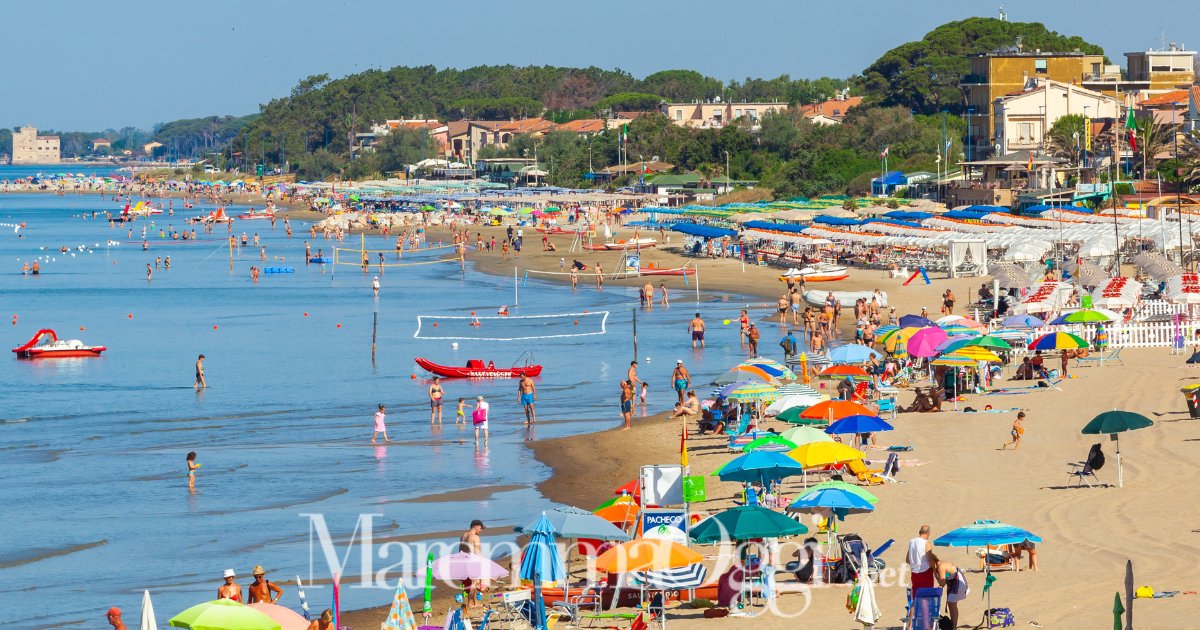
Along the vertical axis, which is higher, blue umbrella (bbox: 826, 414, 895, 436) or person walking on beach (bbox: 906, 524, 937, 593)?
blue umbrella (bbox: 826, 414, 895, 436)

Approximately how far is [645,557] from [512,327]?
31681 mm

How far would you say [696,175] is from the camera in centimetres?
11050

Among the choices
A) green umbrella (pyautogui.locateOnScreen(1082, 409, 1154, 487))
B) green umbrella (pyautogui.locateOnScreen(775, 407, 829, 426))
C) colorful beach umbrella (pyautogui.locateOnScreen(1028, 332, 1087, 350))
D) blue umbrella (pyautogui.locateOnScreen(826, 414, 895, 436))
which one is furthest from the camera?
colorful beach umbrella (pyautogui.locateOnScreen(1028, 332, 1087, 350))

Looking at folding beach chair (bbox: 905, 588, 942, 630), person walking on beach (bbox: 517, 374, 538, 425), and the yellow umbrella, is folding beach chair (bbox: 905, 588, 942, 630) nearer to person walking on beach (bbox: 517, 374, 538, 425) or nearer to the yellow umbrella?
the yellow umbrella

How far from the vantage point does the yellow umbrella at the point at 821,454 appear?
1802cm

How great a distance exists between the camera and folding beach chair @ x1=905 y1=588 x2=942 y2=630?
13344 millimetres

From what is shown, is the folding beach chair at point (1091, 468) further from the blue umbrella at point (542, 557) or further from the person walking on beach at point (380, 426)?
the person walking on beach at point (380, 426)

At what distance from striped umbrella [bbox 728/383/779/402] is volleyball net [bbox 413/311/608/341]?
18.8 m

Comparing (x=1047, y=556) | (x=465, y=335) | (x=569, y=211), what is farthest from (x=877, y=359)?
(x=569, y=211)

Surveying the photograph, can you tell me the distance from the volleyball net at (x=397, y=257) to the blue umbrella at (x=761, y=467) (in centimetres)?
5351

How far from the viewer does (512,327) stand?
1802 inches

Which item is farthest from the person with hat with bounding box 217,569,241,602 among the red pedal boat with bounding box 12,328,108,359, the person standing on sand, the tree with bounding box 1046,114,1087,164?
the tree with bounding box 1046,114,1087,164

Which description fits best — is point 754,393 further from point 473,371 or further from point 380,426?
point 473,371

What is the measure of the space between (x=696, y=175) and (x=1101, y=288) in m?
74.7
